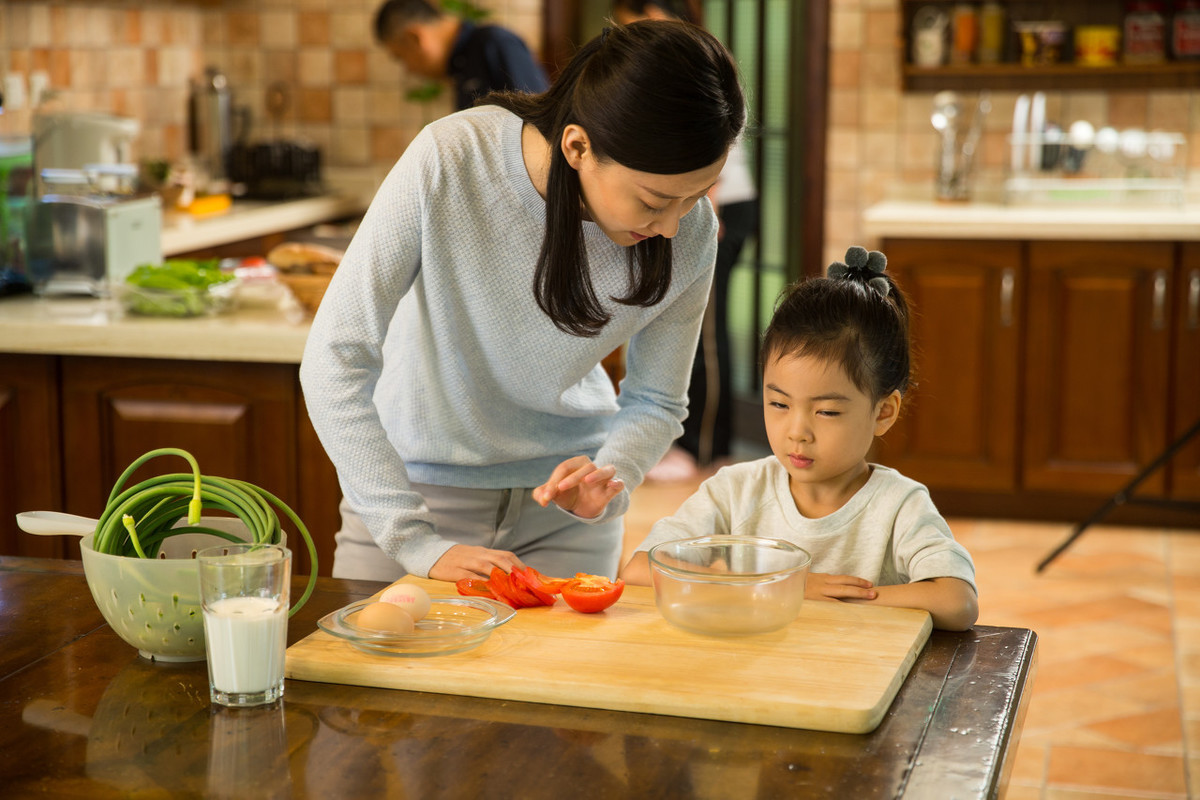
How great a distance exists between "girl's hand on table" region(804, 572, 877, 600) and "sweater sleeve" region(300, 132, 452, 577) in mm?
427

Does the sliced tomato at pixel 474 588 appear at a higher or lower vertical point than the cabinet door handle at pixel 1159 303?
lower

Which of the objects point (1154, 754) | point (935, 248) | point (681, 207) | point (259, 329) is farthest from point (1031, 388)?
point (681, 207)

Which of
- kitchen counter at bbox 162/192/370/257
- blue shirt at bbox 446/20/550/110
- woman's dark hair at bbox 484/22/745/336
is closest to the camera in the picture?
woman's dark hair at bbox 484/22/745/336

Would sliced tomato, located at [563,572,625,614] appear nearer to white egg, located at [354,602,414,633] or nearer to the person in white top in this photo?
white egg, located at [354,602,414,633]

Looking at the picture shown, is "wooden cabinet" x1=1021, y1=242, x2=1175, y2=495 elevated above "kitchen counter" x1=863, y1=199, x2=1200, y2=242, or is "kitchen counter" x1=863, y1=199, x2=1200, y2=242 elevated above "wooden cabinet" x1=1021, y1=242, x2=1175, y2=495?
"kitchen counter" x1=863, y1=199, x2=1200, y2=242

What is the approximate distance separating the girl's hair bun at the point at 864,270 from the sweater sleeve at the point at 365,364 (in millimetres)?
489

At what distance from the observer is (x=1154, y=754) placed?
248 cm

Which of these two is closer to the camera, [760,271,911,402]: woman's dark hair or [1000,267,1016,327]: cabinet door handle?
[760,271,911,402]: woman's dark hair

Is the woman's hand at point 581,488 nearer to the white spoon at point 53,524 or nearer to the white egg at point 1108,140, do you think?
the white spoon at point 53,524

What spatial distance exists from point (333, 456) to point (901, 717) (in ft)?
2.43

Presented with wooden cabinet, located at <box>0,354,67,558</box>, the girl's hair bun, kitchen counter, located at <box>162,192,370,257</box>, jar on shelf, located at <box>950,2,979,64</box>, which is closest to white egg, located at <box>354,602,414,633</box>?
the girl's hair bun

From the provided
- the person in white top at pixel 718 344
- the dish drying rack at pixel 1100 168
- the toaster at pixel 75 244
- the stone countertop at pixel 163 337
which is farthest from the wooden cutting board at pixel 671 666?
the dish drying rack at pixel 1100 168

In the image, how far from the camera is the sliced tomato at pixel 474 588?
1.33 metres

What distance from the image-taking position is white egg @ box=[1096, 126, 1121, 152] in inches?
167
